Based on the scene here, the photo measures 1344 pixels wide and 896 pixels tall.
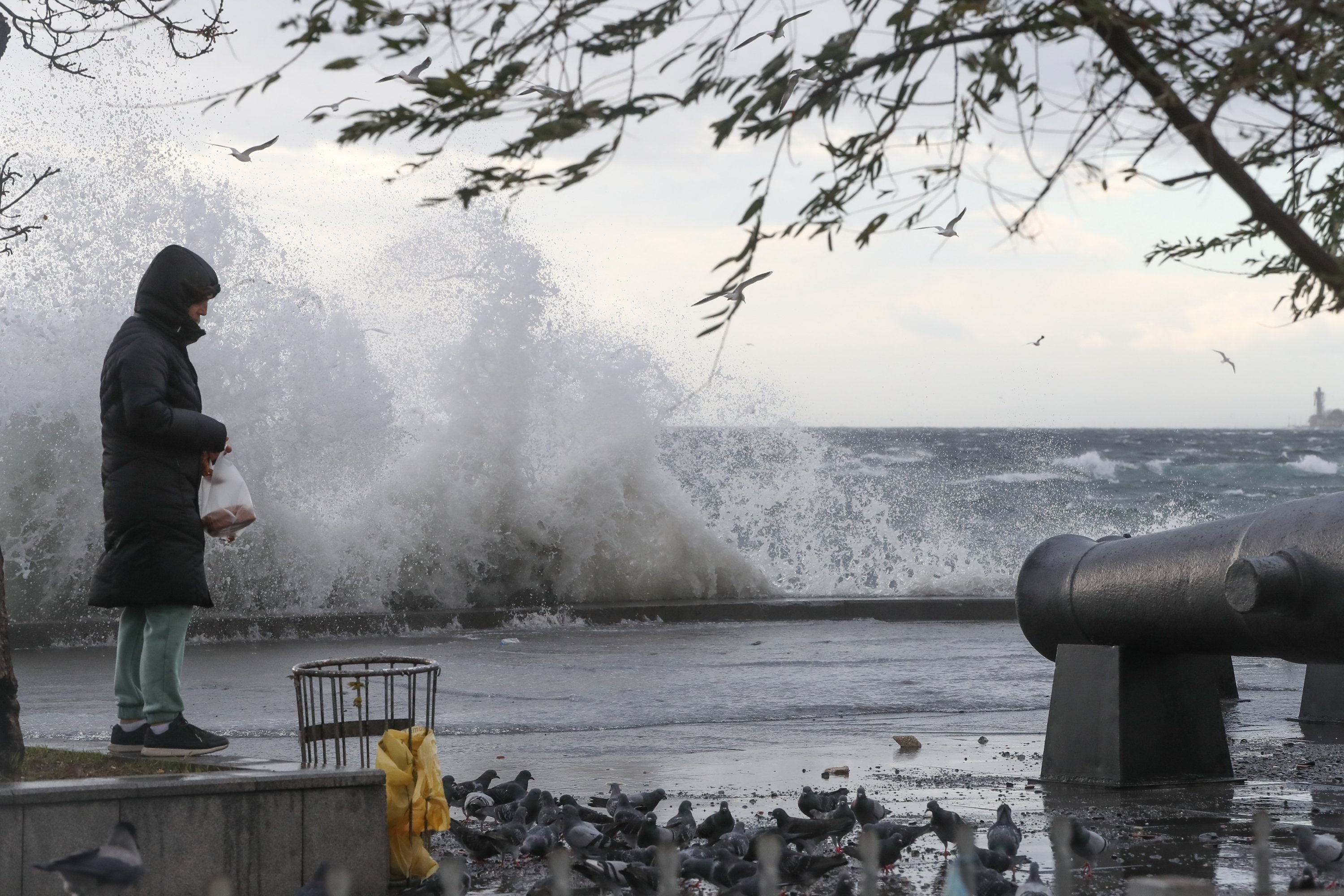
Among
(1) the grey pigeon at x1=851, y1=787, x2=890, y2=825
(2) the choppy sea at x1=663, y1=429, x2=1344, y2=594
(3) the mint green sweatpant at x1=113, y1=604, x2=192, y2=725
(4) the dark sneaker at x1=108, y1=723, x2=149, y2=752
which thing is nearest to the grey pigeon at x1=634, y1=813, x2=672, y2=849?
(1) the grey pigeon at x1=851, y1=787, x2=890, y2=825

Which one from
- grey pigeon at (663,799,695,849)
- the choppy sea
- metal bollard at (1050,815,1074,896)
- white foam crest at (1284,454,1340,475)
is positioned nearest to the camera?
metal bollard at (1050,815,1074,896)

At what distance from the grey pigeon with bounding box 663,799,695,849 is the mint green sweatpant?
5.74 feet

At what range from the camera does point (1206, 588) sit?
5.32 m

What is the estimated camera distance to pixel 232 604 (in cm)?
1572

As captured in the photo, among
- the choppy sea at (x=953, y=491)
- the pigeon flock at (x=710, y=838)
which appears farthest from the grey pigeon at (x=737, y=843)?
the choppy sea at (x=953, y=491)

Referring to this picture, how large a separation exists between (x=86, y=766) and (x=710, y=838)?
79.3 inches

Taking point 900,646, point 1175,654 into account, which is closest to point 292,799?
point 1175,654

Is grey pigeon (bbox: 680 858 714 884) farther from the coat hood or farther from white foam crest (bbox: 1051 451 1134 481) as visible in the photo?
white foam crest (bbox: 1051 451 1134 481)

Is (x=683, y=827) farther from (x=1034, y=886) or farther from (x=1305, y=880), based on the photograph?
(x=1305, y=880)

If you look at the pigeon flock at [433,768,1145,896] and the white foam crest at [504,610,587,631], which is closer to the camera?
the pigeon flock at [433,768,1145,896]

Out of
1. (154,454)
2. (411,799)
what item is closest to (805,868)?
(411,799)

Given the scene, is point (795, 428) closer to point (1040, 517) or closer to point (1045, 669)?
point (1045, 669)

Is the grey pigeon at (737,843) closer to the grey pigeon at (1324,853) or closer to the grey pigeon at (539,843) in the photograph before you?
the grey pigeon at (539,843)

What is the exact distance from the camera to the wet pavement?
520 cm
